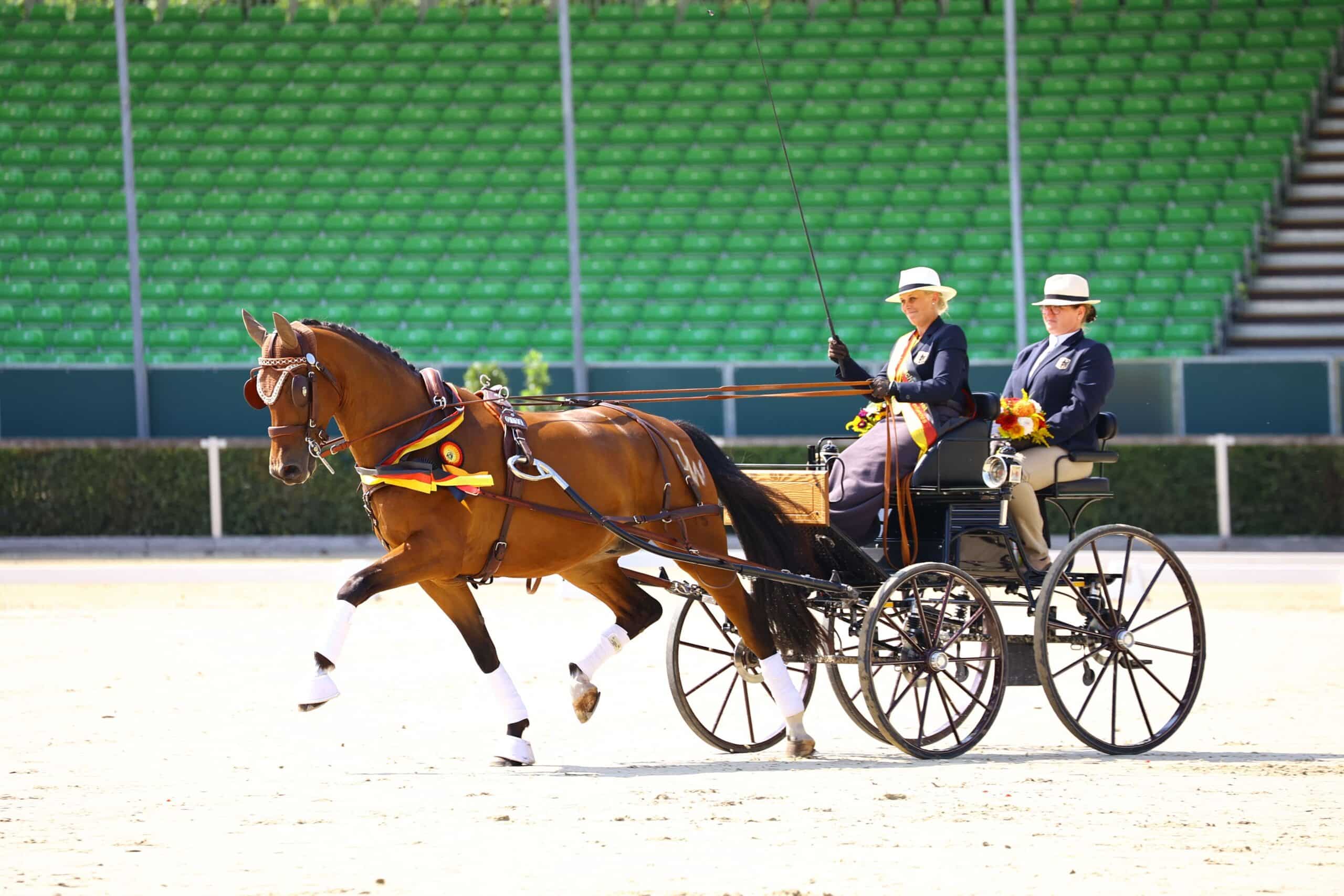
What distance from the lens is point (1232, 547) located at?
17.0 m

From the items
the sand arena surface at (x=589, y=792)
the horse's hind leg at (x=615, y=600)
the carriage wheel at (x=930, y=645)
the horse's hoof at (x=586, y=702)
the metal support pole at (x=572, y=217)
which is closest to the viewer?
the sand arena surface at (x=589, y=792)

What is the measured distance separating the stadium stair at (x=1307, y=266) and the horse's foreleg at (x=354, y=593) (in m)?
17.0

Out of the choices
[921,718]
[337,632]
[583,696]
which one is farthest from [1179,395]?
[337,632]

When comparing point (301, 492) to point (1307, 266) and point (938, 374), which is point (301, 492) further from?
point (1307, 266)

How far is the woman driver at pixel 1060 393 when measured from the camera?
7488 mm

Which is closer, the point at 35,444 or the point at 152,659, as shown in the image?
the point at 152,659

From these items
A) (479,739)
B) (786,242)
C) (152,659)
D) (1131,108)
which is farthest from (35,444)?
(1131,108)

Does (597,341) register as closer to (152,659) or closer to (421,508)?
(152,659)

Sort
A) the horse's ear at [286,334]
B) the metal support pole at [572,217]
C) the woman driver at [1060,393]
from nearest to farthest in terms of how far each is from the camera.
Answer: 1. the horse's ear at [286,334]
2. the woman driver at [1060,393]
3. the metal support pole at [572,217]

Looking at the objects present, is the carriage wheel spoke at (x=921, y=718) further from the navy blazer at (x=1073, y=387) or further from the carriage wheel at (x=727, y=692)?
the navy blazer at (x=1073, y=387)

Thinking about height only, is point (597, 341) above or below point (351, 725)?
above

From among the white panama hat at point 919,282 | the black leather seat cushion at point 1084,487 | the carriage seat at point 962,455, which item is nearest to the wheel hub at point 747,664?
the carriage seat at point 962,455

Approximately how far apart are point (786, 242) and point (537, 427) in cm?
1614

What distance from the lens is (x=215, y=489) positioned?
17.8 metres
